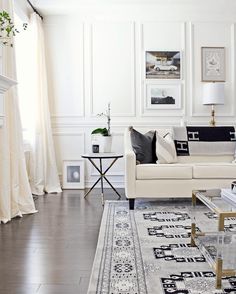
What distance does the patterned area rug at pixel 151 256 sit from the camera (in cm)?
196

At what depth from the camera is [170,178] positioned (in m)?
3.89

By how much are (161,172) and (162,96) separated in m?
1.84

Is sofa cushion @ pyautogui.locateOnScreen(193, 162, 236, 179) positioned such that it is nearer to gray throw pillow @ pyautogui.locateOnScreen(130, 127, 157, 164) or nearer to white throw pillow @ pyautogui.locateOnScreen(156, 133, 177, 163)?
white throw pillow @ pyautogui.locateOnScreen(156, 133, 177, 163)

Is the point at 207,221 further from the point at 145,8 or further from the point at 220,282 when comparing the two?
the point at 145,8

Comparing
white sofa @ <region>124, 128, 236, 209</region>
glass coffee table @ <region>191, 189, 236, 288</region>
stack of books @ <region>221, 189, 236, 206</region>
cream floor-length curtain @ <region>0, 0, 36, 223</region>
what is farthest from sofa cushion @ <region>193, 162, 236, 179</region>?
cream floor-length curtain @ <region>0, 0, 36, 223</region>

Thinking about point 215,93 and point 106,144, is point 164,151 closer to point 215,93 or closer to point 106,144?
point 106,144

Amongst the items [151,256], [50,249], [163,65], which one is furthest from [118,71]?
[151,256]

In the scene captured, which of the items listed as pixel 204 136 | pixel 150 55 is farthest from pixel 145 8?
pixel 204 136

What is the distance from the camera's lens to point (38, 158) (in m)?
4.87

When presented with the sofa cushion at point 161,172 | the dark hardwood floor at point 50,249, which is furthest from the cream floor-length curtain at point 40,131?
the sofa cushion at point 161,172

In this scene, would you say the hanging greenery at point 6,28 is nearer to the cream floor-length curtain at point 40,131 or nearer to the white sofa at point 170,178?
the cream floor-length curtain at point 40,131

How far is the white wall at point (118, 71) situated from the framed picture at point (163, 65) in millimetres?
79

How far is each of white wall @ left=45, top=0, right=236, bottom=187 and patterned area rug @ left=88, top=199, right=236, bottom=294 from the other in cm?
196

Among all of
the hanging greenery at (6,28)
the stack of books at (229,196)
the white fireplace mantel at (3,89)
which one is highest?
the hanging greenery at (6,28)
